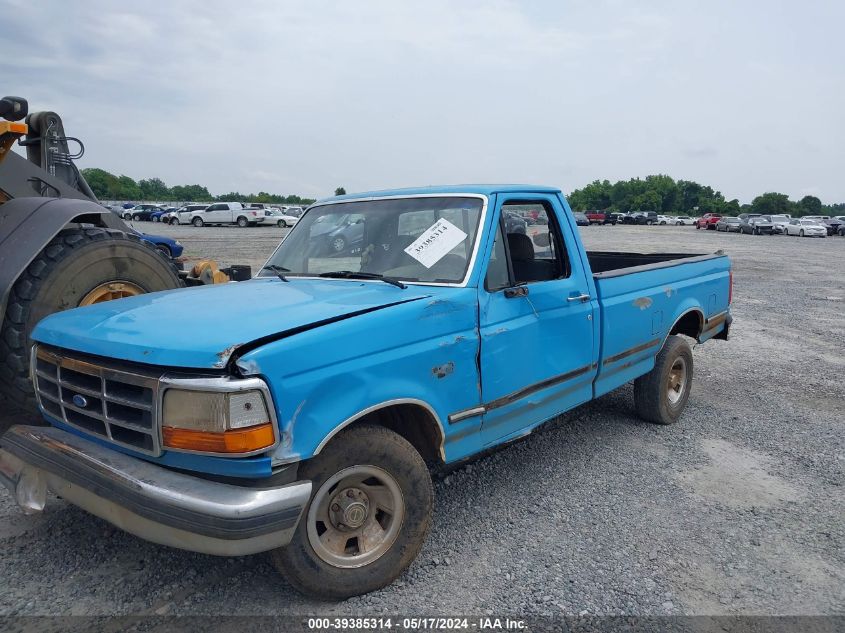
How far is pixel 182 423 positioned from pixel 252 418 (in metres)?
0.30

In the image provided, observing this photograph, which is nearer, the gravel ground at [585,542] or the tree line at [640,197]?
the gravel ground at [585,542]

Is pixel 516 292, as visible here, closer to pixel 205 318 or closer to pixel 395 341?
pixel 395 341

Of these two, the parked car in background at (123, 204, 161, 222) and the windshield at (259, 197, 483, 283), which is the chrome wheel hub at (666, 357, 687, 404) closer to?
the windshield at (259, 197, 483, 283)

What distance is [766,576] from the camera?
3.13 meters

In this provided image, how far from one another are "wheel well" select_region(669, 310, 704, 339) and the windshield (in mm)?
2810

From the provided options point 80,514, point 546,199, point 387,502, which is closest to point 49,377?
point 80,514

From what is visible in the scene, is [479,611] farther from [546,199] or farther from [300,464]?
[546,199]

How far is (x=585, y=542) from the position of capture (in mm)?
3416

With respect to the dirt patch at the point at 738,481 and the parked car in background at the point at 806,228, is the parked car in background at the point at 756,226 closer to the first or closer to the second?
the parked car in background at the point at 806,228

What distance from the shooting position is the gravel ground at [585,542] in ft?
9.46

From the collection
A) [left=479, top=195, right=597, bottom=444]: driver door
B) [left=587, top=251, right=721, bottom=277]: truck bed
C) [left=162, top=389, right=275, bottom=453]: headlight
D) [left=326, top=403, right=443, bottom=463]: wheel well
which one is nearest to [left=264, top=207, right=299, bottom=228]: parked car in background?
[left=587, top=251, right=721, bottom=277]: truck bed

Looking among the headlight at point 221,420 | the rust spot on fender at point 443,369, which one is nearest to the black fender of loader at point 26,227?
the headlight at point 221,420

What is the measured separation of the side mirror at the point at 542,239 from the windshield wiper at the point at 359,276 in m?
1.21

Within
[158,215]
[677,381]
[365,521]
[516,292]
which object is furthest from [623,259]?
[158,215]
